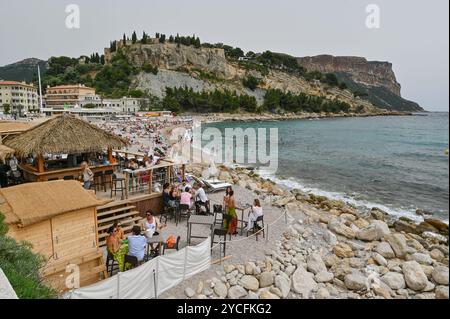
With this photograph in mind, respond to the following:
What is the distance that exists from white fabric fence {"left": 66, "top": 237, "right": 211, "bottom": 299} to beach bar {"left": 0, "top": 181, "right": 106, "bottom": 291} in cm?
143

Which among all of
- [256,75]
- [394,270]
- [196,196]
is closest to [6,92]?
[256,75]

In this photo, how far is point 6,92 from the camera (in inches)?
3460

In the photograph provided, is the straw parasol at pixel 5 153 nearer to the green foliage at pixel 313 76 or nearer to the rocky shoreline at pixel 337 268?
the rocky shoreline at pixel 337 268

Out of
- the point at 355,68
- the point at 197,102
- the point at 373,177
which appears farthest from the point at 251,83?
the point at 373,177

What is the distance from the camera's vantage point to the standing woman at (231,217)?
9.10 m

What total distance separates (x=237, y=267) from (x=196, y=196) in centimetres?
372

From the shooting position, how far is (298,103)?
12344cm

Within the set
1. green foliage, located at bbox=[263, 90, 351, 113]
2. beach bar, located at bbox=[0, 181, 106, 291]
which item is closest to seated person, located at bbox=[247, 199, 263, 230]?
beach bar, located at bbox=[0, 181, 106, 291]

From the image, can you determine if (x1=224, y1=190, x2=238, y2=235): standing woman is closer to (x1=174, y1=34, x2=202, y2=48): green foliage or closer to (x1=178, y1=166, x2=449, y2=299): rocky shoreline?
(x1=178, y1=166, x2=449, y2=299): rocky shoreline

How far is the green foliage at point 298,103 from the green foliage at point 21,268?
113811 mm

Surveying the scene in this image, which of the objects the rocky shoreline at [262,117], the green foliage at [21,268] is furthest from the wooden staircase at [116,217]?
the rocky shoreline at [262,117]

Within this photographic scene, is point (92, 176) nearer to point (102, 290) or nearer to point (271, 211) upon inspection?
point (102, 290)

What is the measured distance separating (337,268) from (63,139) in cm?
897

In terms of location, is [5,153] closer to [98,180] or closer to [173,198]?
[98,180]
